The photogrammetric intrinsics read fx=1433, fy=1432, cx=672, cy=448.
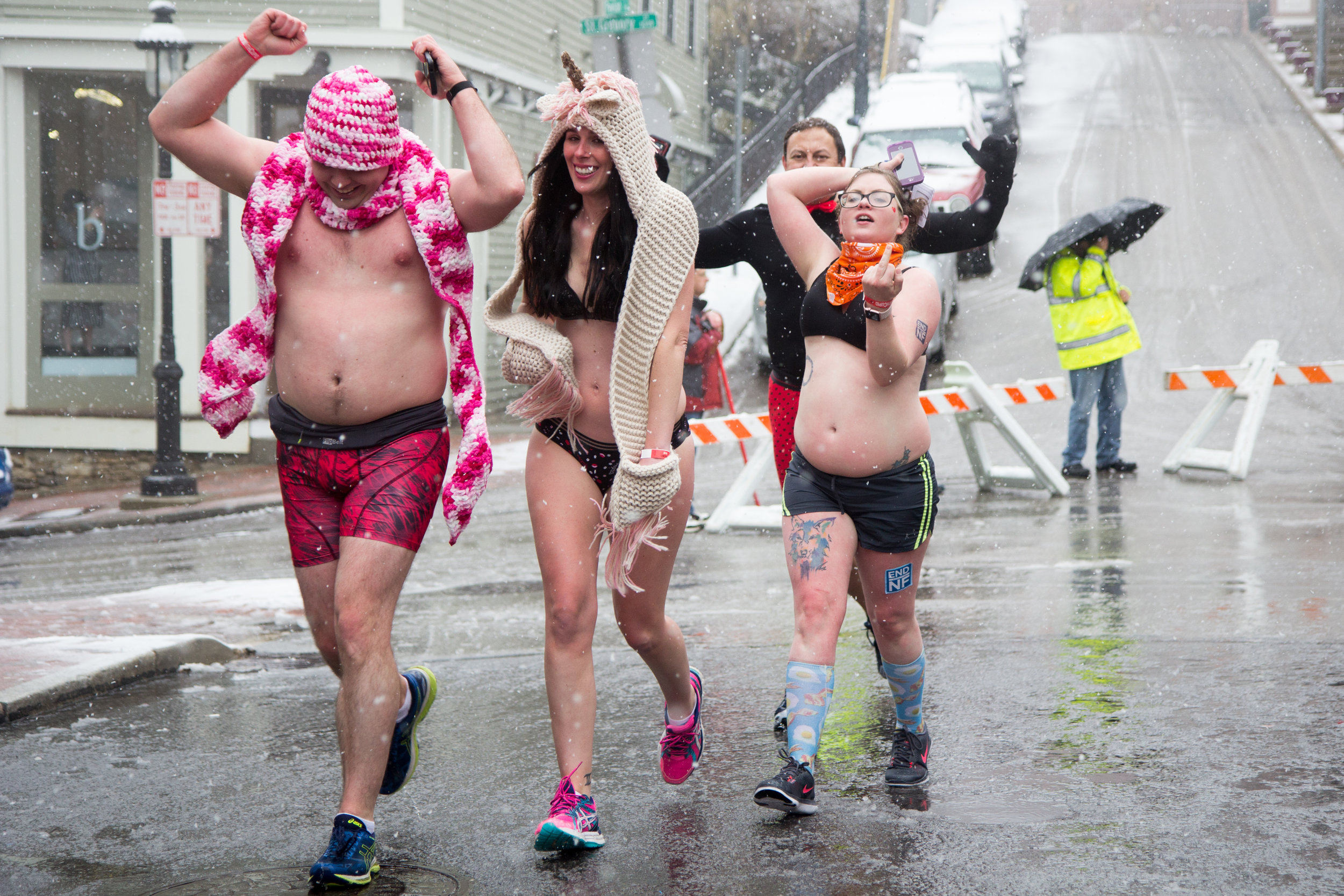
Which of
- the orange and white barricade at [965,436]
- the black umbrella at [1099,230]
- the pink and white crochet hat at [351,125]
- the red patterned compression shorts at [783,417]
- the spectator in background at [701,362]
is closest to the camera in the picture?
the pink and white crochet hat at [351,125]

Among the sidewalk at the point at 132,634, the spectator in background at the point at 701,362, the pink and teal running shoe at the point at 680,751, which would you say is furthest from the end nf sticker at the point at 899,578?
the spectator in background at the point at 701,362

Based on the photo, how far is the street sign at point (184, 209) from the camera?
13625mm

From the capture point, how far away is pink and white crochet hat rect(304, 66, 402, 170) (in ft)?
12.2

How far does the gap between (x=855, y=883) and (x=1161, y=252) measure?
2198 cm

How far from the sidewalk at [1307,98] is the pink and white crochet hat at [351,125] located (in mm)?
30419

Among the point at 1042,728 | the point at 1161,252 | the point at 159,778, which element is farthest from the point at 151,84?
the point at 1161,252

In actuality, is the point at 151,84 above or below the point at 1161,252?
above

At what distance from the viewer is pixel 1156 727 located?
4680 mm

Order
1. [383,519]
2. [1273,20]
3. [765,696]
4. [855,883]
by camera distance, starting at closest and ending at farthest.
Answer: [855,883] → [383,519] → [765,696] → [1273,20]

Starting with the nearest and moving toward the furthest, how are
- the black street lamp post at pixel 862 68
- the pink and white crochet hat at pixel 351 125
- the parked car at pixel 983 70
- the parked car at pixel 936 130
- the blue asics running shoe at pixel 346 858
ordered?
the blue asics running shoe at pixel 346 858 → the pink and white crochet hat at pixel 351 125 → the parked car at pixel 936 130 → the black street lamp post at pixel 862 68 → the parked car at pixel 983 70

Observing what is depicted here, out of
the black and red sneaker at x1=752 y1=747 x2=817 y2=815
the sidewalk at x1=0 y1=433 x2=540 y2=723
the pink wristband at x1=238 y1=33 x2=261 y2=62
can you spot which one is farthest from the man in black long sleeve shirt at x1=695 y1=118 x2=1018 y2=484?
the sidewalk at x1=0 y1=433 x2=540 y2=723

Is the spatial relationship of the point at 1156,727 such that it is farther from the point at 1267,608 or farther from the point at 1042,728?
the point at 1267,608

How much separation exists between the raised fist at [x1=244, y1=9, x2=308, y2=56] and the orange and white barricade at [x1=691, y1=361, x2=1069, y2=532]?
6.10 metres

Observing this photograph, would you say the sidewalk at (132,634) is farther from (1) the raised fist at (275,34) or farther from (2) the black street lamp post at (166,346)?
(2) the black street lamp post at (166,346)
